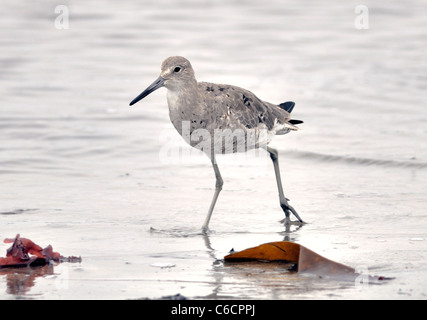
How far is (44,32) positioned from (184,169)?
8.33 m

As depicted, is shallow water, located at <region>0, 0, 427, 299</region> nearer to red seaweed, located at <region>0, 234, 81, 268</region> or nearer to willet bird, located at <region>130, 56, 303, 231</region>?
red seaweed, located at <region>0, 234, 81, 268</region>

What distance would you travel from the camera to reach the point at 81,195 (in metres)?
8.17

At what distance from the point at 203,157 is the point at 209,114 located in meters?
2.77

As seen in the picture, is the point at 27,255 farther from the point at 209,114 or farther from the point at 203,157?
the point at 203,157

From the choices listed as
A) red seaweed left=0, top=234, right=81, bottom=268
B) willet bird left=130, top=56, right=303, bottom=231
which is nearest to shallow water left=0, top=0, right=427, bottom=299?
red seaweed left=0, top=234, right=81, bottom=268

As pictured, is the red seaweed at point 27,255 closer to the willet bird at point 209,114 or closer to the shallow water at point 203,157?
the shallow water at point 203,157

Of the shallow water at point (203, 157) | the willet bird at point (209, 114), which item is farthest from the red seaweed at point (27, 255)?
the willet bird at point (209, 114)

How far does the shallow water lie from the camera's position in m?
5.69

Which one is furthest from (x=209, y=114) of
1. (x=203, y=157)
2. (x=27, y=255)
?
(x=203, y=157)

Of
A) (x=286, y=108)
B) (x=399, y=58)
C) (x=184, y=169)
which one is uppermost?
(x=399, y=58)

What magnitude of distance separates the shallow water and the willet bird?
0.66 m

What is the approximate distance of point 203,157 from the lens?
989cm
